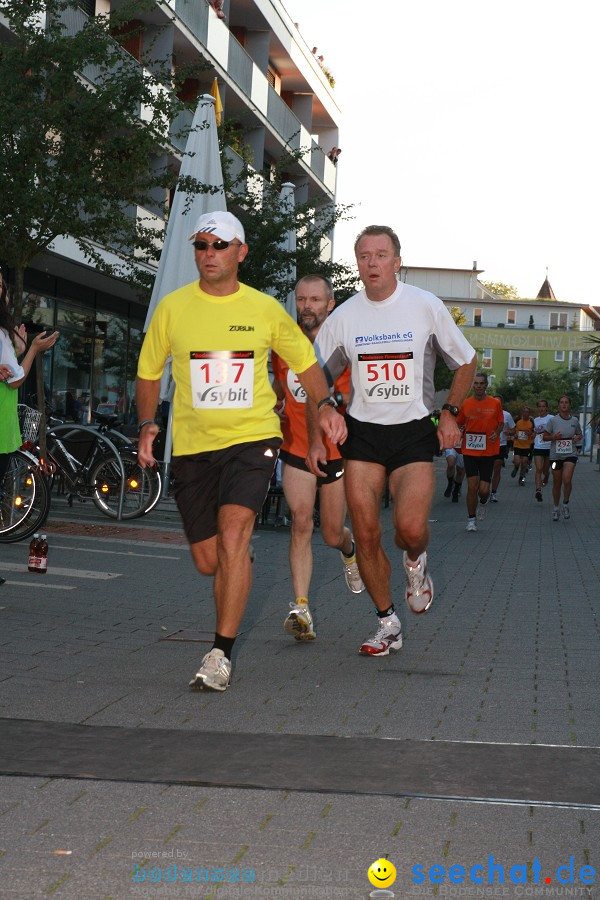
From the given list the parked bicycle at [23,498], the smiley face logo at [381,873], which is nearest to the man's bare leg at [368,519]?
the smiley face logo at [381,873]

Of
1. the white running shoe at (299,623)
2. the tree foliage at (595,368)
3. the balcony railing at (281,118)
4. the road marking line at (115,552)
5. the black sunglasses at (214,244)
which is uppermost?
the balcony railing at (281,118)

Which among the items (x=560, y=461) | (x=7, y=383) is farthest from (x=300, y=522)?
(x=560, y=461)

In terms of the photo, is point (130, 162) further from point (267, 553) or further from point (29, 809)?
point (29, 809)

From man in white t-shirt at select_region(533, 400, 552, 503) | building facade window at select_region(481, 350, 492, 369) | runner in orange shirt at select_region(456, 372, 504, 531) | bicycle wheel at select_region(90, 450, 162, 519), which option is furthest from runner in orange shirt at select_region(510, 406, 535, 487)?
building facade window at select_region(481, 350, 492, 369)

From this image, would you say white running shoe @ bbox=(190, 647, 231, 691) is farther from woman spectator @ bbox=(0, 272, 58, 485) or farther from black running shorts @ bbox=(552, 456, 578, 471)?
black running shorts @ bbox=(552, 456, 578, 471)

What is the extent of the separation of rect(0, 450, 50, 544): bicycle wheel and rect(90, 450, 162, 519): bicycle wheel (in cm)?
342

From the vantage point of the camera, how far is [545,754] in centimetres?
475

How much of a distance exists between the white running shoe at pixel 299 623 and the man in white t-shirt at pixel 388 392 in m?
0.45

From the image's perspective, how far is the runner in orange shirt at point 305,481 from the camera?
7.58 meters

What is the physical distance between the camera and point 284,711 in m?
5.48

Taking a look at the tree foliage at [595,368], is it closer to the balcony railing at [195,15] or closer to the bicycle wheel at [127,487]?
the balcony railing at [195,15]

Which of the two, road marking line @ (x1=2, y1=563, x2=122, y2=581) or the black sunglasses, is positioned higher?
the black sunglasses

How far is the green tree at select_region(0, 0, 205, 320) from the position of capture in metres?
13.1

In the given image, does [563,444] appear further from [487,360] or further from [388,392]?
[487,360]
